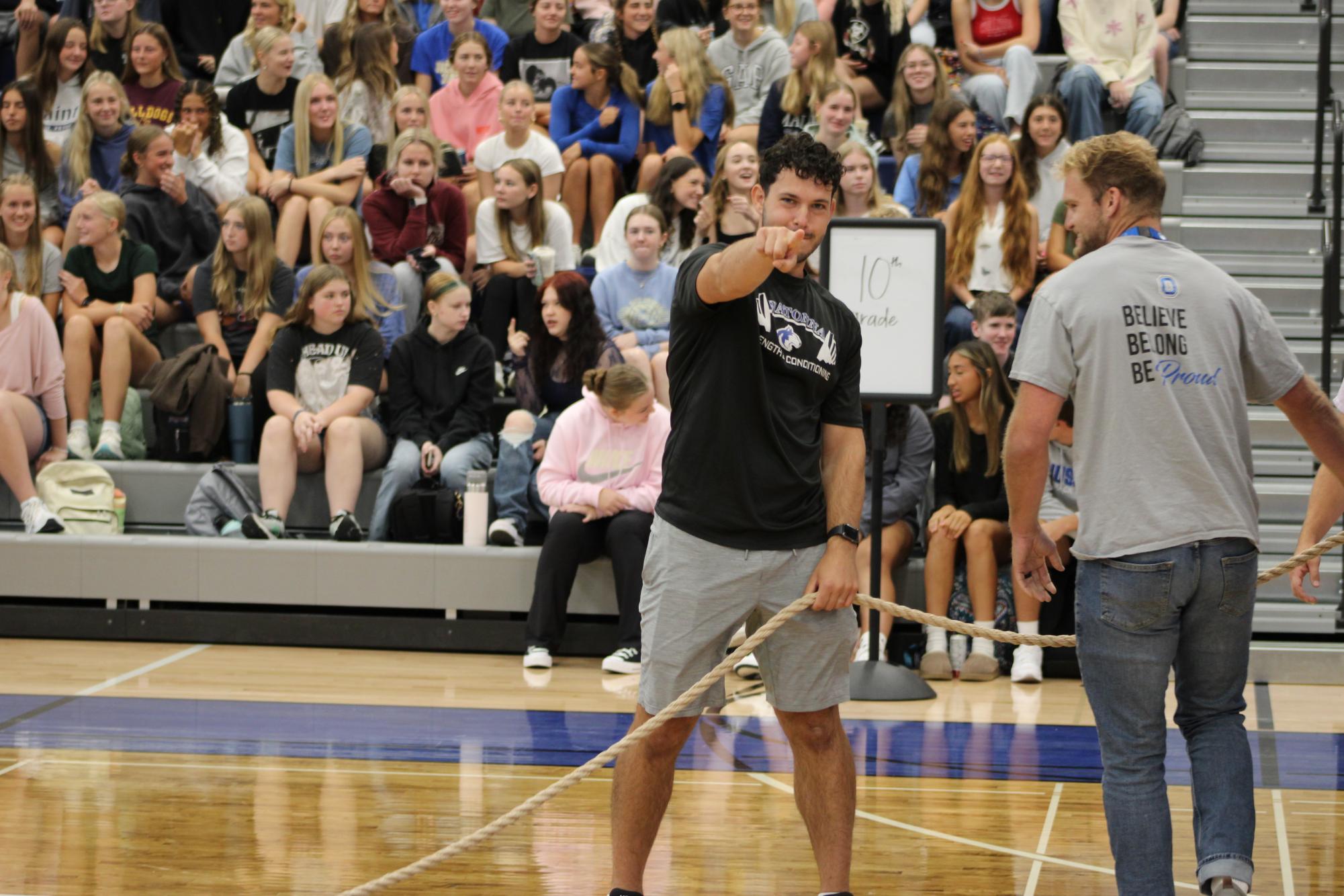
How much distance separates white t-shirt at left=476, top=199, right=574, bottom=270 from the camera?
8.80 metres

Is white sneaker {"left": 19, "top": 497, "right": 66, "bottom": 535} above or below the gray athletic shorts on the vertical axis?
below

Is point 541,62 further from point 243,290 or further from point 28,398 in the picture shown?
point 28,398

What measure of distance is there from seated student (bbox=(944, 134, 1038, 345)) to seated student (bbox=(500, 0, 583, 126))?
3.22 meters

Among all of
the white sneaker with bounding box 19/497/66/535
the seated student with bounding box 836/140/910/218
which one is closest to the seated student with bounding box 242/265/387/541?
the white sneaker with bounding box 19/497/66/535

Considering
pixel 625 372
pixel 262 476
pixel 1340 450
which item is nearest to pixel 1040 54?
pixel 625 372

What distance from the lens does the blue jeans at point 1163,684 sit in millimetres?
3355

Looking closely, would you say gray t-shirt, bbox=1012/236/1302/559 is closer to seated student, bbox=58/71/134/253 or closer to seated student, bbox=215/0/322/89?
seated student, bbox=58/71/134/253

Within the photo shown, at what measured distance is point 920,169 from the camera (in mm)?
8812

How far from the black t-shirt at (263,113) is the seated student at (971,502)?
4.70m

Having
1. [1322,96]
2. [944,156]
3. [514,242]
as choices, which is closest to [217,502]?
[514,242]

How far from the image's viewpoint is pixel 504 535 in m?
7.52

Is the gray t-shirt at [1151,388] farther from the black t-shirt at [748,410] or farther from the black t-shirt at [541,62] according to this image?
the black t-shirt at [541,62]

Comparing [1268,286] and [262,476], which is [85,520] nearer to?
[262,476]

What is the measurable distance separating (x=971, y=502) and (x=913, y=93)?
3368 millimetres
